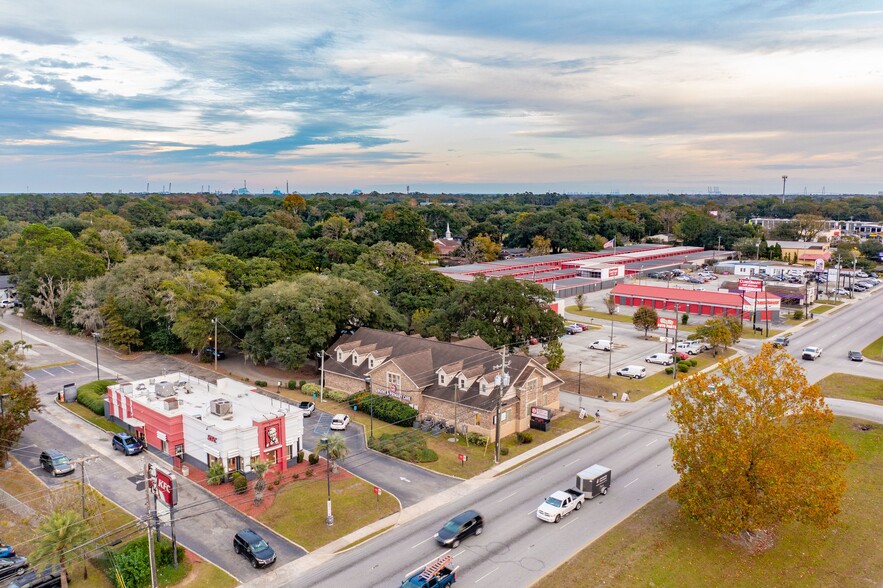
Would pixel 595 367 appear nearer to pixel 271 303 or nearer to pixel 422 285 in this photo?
pixel 422 285

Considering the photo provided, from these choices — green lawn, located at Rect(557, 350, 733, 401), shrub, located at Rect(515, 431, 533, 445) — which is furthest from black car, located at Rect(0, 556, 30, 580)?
green lawn, located at Rect(557, 350, 733, 401)

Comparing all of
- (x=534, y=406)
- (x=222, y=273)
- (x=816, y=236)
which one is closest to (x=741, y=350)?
(x=534, y=406)

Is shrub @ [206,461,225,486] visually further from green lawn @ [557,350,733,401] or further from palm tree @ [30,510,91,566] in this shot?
green lawn @ [557,350,733,401]

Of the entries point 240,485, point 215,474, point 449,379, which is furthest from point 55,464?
point 449,379

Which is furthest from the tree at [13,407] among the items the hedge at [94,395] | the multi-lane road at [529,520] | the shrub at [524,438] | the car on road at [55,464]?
the shrub at [524,438]

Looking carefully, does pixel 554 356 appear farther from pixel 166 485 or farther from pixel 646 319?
pixel 166 485
